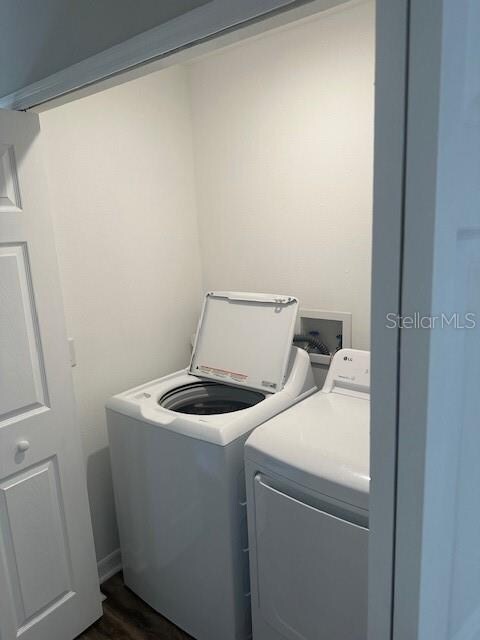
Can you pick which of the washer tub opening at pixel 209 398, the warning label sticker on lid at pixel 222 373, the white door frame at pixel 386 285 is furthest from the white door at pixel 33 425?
the white door frame at pixel 386 285

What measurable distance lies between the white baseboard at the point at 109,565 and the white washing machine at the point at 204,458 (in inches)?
6.5

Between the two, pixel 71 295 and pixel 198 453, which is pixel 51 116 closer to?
pixel 71 295

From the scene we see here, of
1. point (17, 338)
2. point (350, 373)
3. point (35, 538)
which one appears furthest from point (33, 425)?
point (350, 373)

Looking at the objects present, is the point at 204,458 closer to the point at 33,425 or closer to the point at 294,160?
the point at 33,425

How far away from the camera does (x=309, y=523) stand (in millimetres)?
1336

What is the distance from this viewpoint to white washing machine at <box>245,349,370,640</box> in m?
1.25

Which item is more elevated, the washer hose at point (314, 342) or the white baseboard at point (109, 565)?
the washer hose at point (314, 342)

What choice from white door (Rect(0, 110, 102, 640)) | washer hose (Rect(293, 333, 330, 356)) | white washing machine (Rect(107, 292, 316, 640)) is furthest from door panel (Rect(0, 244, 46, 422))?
washer hose (Rect(293, 333, 330, 356))

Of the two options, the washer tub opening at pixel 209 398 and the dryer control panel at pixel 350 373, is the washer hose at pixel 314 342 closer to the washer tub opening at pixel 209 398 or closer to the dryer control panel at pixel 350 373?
the dryer control panel at pixel 350 373

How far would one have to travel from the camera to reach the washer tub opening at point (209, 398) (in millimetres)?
2037

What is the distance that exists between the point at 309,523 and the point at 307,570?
0.54 ft

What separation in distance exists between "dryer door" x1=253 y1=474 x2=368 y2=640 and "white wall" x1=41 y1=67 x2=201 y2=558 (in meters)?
0.95

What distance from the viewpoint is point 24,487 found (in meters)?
1.59

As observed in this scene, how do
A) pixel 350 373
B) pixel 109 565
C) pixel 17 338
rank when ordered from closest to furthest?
pixel 17 338 < pixel 350 373 < pixel 109 565
